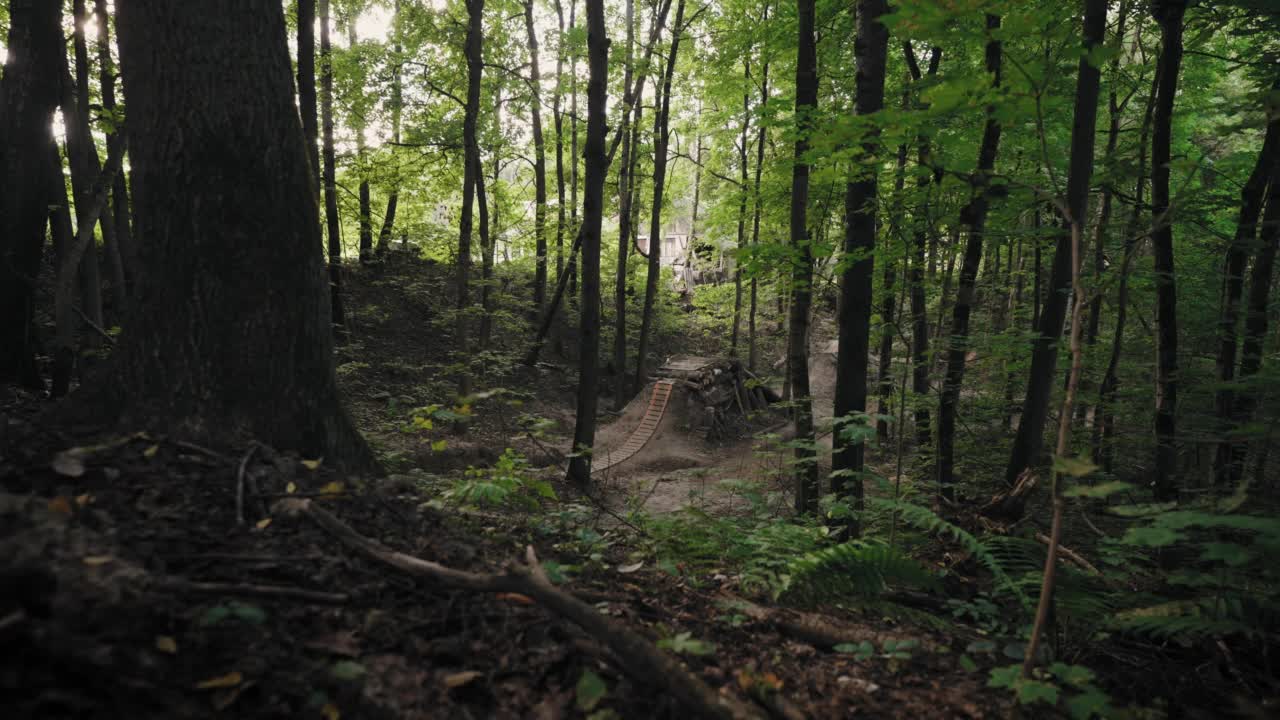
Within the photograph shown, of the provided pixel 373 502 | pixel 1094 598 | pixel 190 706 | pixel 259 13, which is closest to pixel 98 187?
pixel 259 13

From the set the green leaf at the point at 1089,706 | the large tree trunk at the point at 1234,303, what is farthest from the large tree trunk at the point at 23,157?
the large tree trunk at the point at 1234,303

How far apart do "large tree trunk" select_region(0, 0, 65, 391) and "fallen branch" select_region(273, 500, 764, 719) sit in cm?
662

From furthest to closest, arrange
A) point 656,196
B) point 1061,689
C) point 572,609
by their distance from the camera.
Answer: point 656,196 → point 1061,689 → point 572,609

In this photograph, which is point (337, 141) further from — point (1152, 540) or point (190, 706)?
point (1152, 540)

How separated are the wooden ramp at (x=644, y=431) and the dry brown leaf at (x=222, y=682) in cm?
915

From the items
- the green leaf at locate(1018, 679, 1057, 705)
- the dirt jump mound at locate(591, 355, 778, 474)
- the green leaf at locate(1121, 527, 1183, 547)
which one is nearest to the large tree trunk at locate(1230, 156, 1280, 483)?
the green leaf at locate(1121, 527, 1183, 547)

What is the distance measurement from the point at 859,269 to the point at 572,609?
13.3ft

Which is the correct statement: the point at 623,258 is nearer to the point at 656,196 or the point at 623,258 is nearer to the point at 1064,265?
the point at 656,196

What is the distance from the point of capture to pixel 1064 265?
5.81 m

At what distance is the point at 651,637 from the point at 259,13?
4.04 m

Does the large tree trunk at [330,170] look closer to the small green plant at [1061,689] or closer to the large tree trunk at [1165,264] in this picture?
the small green plant at [1061,689]

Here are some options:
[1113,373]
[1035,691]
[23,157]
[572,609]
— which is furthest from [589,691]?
[1113,373]

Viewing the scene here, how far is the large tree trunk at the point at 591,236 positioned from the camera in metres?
8.01

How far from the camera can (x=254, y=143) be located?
130 inches
